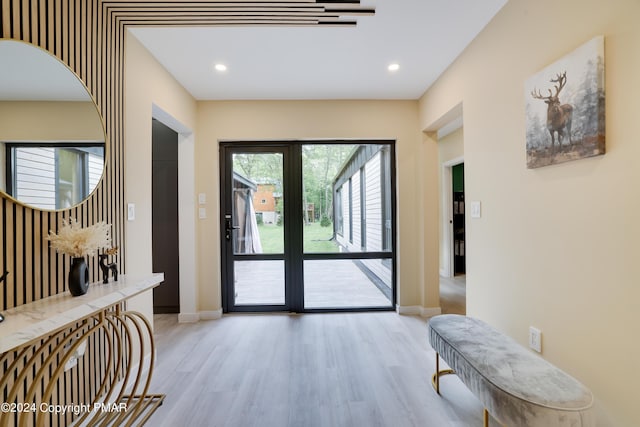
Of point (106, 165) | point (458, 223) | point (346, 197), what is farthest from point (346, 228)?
point (458, 223)

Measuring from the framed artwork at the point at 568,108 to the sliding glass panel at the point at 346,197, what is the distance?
1981mm

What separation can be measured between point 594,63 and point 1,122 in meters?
2.73

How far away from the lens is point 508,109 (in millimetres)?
1918

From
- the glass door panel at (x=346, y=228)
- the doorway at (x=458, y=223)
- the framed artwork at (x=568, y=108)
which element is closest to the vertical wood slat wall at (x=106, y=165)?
the glass door panel at (x=346, y=228)

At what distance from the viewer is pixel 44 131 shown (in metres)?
1.43

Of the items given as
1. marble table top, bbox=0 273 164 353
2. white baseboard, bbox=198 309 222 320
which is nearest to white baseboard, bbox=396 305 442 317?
white baseboard, bbox=198 309 222 320

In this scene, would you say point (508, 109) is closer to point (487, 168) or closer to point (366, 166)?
point (487, 168)

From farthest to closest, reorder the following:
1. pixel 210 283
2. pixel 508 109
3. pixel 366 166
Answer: pixel 366 166 → pixel 210 283 → pixel 508 109

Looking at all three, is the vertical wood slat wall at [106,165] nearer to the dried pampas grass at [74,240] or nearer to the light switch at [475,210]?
the dried pampas grass at [74,240]

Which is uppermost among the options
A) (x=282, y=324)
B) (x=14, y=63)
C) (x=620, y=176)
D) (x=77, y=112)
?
(x=14, y=63)

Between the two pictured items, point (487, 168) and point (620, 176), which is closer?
point (620, 176)

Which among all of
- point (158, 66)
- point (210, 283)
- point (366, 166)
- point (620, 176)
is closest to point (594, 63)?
point (620, 176)

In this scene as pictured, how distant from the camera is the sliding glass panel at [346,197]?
3.58 m

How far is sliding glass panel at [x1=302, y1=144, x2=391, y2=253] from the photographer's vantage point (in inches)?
141
